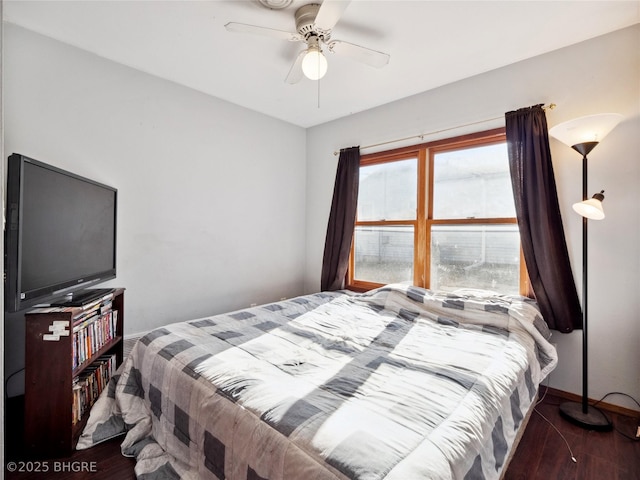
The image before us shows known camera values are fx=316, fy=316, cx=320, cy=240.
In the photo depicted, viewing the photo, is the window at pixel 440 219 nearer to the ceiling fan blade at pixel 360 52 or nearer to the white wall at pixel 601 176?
the white wall at pixel 601 176

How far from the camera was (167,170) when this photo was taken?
2721 mm

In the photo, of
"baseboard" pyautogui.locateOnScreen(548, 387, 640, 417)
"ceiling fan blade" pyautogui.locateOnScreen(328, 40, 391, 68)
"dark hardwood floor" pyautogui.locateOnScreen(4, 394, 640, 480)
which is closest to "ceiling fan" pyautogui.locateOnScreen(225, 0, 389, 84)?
"ceiling fan blade" pyautogui.locateOnScreen(328, 40, 391, 68)

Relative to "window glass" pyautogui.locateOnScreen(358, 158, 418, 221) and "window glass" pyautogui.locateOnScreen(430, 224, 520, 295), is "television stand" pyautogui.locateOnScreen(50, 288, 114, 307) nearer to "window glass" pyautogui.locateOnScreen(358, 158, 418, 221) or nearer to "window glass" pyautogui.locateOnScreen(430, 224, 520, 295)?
"window glass" pyautogui.locateOnScreen(358, 158, 418, 221)

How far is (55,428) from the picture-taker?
62.9 inches

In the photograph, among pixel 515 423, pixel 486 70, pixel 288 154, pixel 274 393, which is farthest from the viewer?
pixel 288 154

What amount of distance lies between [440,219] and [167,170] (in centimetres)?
246

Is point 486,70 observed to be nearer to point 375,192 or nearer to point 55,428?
point 375,192

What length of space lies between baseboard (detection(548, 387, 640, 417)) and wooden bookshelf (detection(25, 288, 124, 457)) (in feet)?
10.1

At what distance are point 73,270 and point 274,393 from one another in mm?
1433

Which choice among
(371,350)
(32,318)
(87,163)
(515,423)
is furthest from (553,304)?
(87,163)

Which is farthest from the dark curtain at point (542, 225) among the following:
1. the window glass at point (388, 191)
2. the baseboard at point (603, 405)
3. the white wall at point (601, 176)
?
the window glass at point (388, 191)

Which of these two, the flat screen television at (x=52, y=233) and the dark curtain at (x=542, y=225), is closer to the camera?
the flat screen television at (x=52, y=233)

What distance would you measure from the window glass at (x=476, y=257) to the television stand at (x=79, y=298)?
2.60 metres

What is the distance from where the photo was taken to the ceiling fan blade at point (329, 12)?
1.52m
